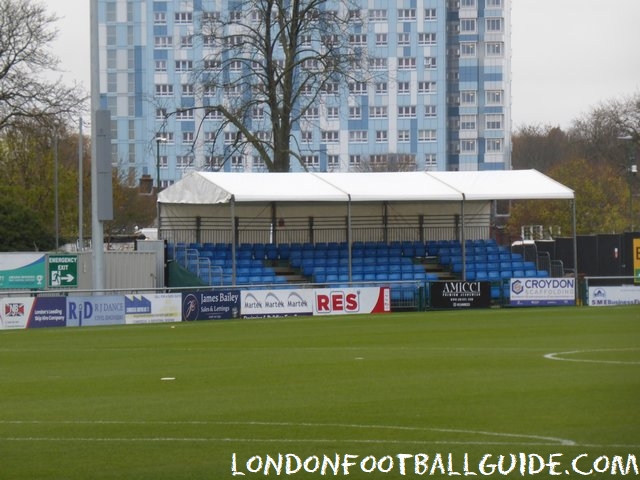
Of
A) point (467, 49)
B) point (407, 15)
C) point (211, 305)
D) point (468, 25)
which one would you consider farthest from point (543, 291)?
point (468, 25)

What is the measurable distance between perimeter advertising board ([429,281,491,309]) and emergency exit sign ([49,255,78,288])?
12.8 m

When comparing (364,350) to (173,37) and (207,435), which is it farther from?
(173,37)

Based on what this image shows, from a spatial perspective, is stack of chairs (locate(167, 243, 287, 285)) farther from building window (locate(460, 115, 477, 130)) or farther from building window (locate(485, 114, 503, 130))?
building window (locate(485, 114, 503, 130))

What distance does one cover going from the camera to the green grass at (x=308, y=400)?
12914 millimetres

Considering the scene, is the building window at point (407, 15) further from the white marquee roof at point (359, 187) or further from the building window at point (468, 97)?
the white marquee roof at point (359, 187)

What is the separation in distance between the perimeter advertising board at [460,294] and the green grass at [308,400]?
41.0 ft

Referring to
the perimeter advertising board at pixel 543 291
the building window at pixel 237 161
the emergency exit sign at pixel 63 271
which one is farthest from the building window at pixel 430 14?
the emergency exit sign at pixel 63 271

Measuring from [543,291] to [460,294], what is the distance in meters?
3.32

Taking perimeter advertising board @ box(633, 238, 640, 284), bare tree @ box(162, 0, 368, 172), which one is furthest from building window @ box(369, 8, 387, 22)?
perimeter advertising board @ box(633, 238, 640, 284)

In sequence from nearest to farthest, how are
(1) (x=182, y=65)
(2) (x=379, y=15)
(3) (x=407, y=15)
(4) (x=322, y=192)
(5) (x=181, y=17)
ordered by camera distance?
(4) (x=322, y=192) < (5) (x=181, y=17) < (2) (x=379, y=15) < (1) (x=182, y=65) < (3) (x=407, y=15)

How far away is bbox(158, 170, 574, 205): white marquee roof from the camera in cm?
4766

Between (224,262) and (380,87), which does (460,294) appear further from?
(380,87)

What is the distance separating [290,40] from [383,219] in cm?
1075

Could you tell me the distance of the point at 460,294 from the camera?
45.4 metres
